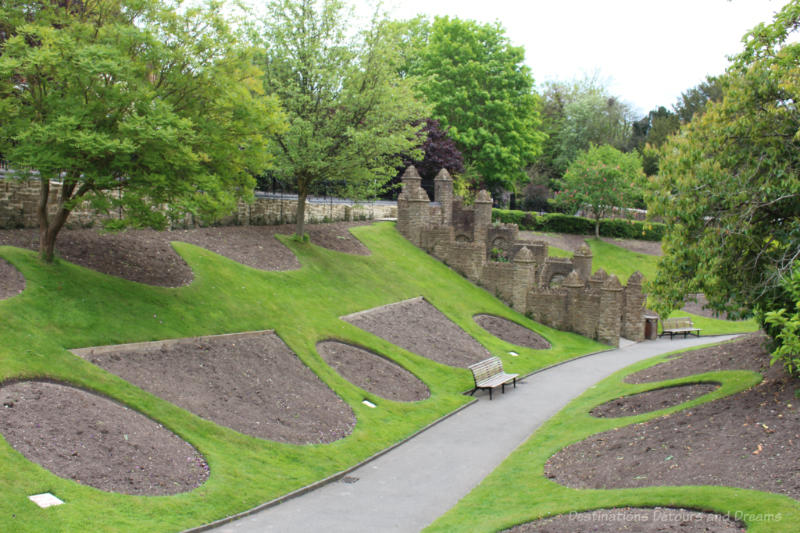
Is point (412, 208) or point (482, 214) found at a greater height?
point (412, 208)

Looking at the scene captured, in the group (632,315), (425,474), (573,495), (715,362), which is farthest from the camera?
(632,315)

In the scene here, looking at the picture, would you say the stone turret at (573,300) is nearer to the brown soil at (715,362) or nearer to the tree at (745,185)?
the brown soil at (715,362)

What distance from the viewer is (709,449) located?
11352mm

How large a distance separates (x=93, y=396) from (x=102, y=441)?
147 cm

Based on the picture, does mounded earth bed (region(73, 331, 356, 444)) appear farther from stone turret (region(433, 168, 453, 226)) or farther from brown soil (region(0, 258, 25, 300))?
stone turret (region(433, 168, 453, 226))

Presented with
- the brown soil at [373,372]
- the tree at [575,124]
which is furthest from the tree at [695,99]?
the brown soil at [373,372]

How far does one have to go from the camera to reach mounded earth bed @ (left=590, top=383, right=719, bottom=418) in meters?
16.1

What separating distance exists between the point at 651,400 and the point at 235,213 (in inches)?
693

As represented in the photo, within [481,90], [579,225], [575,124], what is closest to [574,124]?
[575,124]

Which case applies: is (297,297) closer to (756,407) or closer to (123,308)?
(123,308)

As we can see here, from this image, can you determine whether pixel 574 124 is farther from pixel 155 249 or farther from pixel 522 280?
pixel 155 249

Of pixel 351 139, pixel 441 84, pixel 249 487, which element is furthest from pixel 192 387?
pixel 441 84

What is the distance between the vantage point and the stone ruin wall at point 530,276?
105ft

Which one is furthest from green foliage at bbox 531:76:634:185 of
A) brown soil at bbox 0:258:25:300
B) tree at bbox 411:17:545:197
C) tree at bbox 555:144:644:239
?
brown soil at bbox 0:258:25:300
